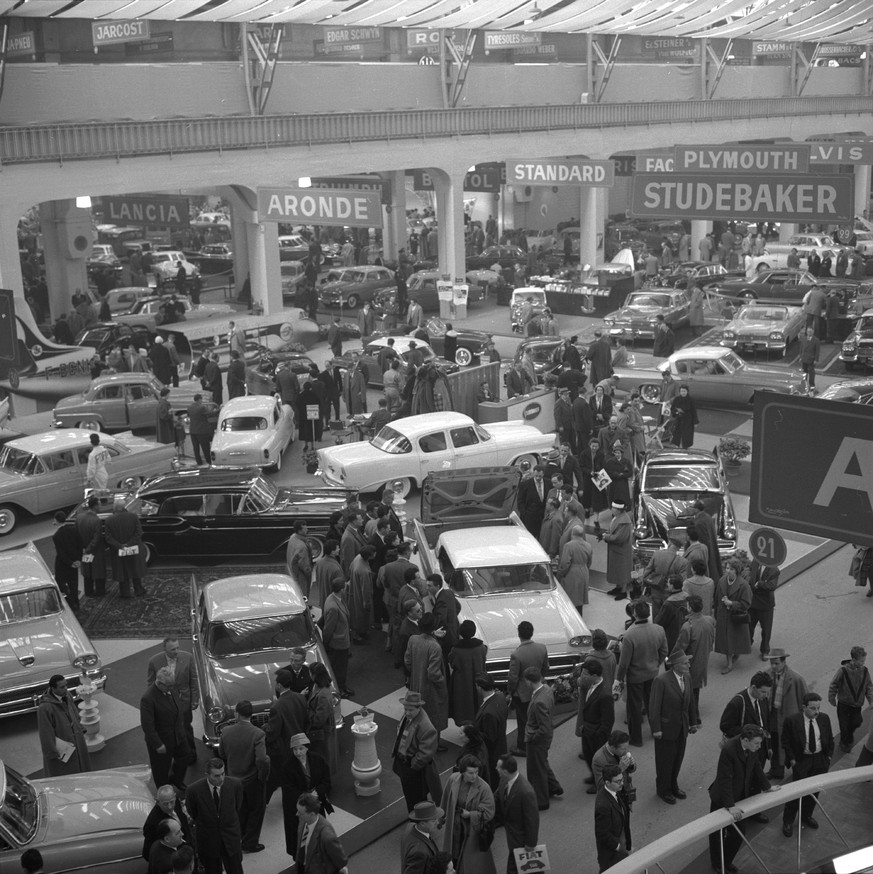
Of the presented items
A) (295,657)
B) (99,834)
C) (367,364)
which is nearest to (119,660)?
(295,657)

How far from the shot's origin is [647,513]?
1622cm

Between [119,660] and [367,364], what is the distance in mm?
13134

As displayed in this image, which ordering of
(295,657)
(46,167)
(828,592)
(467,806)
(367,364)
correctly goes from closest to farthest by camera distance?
1. (467,806)
2. (295,657)
3. (828,592)
4. (367,364)
5. (46,167)

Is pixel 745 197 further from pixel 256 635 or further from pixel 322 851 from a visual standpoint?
pixel 322 851

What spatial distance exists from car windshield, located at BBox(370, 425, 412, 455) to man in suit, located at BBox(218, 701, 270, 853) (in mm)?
9292

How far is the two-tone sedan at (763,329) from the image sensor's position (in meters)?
29.0

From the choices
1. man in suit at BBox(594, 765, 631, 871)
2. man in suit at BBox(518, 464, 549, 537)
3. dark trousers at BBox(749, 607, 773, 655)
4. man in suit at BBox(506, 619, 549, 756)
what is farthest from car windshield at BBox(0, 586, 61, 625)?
dark trousers at BBox(749, 607, 773, 655)

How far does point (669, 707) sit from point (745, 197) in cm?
797

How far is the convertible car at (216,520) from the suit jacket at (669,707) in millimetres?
6933

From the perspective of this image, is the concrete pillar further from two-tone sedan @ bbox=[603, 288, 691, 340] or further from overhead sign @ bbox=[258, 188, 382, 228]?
two-tone sedan @ bbox=[603, 288, 691, 340]

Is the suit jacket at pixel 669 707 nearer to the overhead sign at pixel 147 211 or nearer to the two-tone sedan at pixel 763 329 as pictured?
the two-tone sedan at pixel 763 329

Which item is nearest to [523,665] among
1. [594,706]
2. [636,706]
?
[594,706]

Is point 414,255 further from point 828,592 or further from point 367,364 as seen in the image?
point 828,592

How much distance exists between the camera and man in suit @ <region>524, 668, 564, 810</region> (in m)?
10.2
